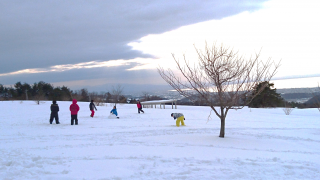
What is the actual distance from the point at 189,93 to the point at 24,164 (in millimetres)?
6244

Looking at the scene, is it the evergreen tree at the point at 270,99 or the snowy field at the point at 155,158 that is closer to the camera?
the snowy field at the point at 155,158

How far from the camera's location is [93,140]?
931 centimetres

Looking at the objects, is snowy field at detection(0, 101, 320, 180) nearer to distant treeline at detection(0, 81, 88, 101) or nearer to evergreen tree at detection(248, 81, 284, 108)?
evergreen tree at detection(248, 81, 284, 108)

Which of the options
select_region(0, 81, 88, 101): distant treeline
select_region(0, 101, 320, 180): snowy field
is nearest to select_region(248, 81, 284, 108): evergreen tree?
select_region(0, 101, 320, 180): snowy field

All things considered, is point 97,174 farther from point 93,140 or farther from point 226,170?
point 93,140

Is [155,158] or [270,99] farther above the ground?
[270,99]

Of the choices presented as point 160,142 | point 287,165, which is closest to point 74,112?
point 160,142

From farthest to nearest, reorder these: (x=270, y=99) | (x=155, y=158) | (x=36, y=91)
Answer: (x=36, y=91) < (x=270, y=99) < (x=155, y=158)

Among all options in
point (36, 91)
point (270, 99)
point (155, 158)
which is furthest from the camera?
point (36, 91)

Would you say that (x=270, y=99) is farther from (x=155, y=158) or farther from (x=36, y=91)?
(x=36, y=91)

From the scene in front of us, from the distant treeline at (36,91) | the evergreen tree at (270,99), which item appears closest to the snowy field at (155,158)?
the evergreen tree at (270,99)

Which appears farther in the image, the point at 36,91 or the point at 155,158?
the point at 36,91

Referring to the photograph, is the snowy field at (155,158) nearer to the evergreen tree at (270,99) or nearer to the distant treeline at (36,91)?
the evergreen tree at (270,99)

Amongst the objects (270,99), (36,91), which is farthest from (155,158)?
(36,91)
